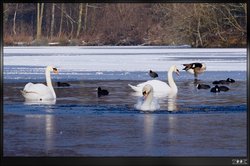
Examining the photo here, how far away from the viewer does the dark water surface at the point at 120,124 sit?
8.41 m

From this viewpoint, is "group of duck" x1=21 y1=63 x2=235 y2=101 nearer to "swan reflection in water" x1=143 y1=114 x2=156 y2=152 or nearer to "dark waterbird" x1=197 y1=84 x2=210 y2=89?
"dark waterbird" x1=197 y1=84 x2=210 y2=89

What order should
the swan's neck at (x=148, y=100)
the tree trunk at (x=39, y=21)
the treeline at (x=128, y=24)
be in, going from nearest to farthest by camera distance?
1. the treeline at (x=128, y=24)
2. the tree trunk at (x=39, y=21)
3. the swan's neck at (x=148, y=100)

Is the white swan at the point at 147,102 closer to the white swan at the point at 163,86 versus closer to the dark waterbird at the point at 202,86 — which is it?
the white swan at the point at 163,86

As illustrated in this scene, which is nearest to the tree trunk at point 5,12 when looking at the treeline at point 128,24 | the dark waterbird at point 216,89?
the treeline at point 128,24

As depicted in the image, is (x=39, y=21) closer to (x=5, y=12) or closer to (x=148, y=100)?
(x=5, y=12)

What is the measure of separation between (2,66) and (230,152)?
212 centimetres

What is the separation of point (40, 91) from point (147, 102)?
107cm

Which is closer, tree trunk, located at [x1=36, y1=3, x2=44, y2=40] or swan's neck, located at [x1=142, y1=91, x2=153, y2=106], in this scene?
tree trunk, located at [x1=36, y1=3, x2=44, y2=40]

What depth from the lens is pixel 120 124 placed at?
888cm

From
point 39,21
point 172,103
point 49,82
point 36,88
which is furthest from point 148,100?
point 39,21

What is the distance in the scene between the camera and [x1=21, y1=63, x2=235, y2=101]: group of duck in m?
9.33

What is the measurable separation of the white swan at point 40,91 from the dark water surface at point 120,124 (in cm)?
7

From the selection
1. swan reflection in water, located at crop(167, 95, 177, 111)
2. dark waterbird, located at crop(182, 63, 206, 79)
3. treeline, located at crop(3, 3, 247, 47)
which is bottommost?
swan reflection in water, located at crop(167, 95, 177, 111)

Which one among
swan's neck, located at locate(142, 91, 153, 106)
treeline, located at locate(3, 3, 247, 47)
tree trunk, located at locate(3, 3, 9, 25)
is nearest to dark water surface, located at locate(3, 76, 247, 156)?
swan's neck, located at locate(142, 91, 153, 106)
